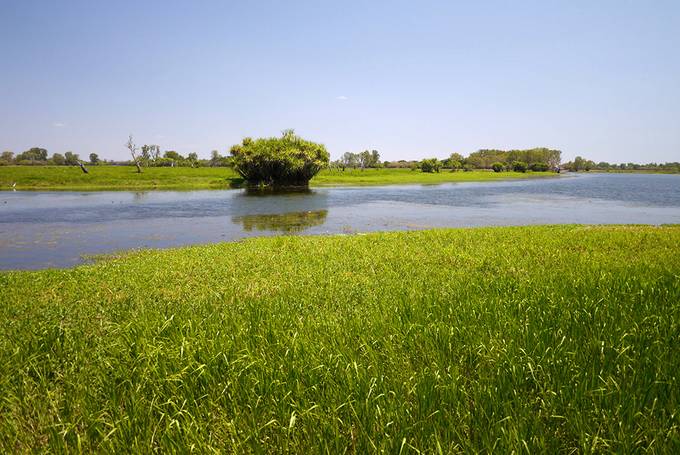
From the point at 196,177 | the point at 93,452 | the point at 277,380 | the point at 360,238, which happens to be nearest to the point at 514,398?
the point at 277,380

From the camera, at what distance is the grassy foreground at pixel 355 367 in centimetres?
342

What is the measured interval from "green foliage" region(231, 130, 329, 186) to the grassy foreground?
185 ft

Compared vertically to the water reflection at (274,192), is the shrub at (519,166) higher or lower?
higher

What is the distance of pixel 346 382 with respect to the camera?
426 cm

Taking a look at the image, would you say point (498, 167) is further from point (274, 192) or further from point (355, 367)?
point (355, 367)

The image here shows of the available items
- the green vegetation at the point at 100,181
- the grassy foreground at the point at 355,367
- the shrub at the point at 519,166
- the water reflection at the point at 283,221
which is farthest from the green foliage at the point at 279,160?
the shrub at the point at 519,166

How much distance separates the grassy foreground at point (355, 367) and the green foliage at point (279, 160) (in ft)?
185

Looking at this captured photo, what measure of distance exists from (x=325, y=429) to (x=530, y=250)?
476 inches

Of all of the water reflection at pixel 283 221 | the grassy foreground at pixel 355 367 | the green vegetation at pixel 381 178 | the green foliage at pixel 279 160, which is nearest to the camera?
the grassy foreground at pixel 355 367

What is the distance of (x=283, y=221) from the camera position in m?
28.1

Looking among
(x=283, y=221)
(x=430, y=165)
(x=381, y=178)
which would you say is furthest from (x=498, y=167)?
(x=283, y=221)

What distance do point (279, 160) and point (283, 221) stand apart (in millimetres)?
37406

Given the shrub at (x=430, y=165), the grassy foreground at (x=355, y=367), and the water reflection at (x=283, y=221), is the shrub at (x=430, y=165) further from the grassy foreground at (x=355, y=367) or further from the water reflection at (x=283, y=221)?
the grassy foreground at (x=355, y=367)

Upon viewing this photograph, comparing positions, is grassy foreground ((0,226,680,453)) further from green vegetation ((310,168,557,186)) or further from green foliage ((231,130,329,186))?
green vegetation ((310,168,557,186))
